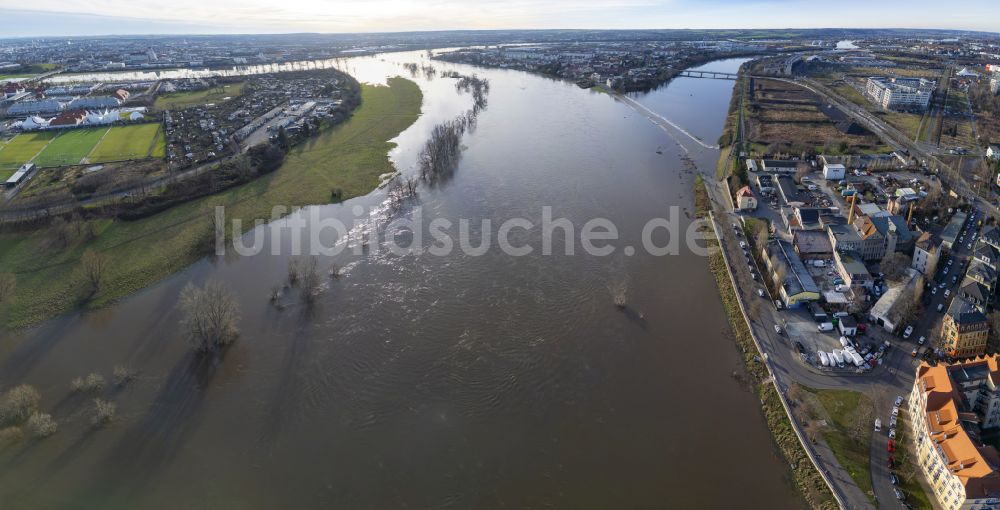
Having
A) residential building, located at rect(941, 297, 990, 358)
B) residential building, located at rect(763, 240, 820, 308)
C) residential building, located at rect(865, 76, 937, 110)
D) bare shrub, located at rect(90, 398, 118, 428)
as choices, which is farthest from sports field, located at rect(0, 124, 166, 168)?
residential building, located at rect(865, 76, 937, 110)

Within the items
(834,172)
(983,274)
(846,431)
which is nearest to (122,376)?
(846,431)

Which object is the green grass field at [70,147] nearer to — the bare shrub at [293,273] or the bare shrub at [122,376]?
the bare shrub at [293,273]

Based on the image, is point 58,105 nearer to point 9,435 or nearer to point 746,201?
point 9,435

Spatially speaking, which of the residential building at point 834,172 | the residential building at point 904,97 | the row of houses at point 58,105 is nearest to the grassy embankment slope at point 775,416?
the residential building at point 834,172

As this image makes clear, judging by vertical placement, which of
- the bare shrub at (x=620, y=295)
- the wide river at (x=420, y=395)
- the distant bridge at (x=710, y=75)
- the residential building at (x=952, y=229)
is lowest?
the wide river at (x=420, y=395)

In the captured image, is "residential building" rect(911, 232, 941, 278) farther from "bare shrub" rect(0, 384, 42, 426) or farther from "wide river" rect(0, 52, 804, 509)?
"bare shrub" rect(0, 384, 42, 426)

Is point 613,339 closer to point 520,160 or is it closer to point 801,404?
point 801,404
